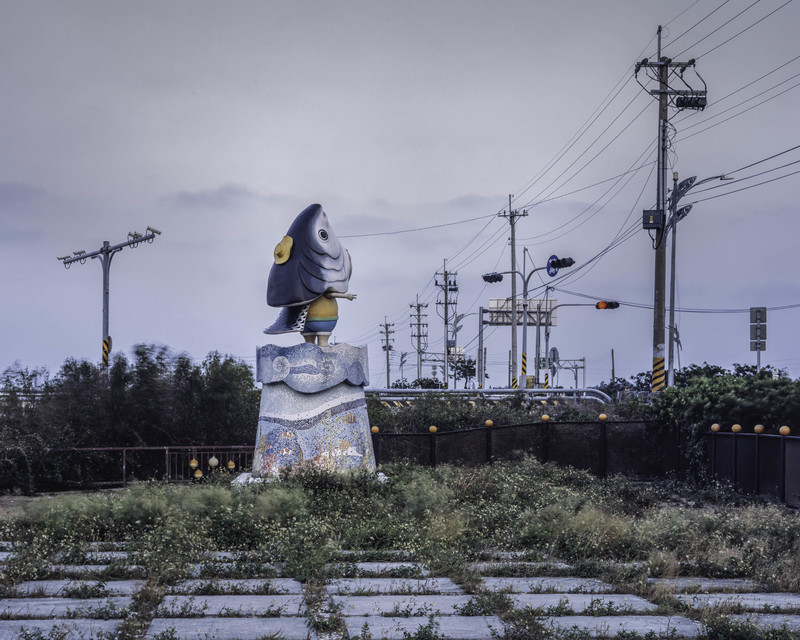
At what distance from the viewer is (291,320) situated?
1803 cm

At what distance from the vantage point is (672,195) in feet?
91.0

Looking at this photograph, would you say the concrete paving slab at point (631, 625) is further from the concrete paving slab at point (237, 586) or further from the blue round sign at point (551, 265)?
the blue round sign at point (551, 265)

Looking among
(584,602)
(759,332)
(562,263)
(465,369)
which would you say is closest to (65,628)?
(584,602)

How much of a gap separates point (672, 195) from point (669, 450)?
903 cm

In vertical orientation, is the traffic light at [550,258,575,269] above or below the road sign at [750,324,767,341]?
above

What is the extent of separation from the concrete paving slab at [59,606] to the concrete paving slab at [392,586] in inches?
78.3

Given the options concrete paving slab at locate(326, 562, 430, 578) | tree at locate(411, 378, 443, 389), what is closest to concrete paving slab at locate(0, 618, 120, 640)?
concrete paving slab at locate(326, 562, 430, 578)

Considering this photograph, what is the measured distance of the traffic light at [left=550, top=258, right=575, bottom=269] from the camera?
33500mm

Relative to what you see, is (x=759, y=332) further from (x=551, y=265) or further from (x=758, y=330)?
(x=551, y=265)

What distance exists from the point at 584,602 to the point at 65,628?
177 inches

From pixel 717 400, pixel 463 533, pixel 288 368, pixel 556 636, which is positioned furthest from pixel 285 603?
pixel 717 400

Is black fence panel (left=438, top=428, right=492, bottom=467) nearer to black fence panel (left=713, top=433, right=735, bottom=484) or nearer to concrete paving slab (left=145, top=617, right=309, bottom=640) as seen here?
black fence panel (left=713, top=433, right=735, bottom=484)

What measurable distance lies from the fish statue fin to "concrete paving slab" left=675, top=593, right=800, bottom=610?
10.8m

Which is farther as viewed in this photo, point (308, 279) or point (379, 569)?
point (308, 279)
